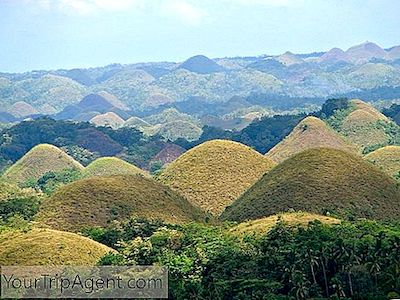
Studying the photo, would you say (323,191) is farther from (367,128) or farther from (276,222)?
(367,128)

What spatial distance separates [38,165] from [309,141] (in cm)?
4922

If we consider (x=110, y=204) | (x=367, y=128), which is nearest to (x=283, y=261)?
(x=110, y=204)

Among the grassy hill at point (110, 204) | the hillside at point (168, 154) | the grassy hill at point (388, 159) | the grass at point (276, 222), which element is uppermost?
the hillside at point (168, 154)

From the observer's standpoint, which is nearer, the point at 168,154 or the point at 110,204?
the point at 110,204

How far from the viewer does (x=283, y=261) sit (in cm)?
4506

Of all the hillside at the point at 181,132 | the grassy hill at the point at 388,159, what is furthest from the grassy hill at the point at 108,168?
the hillside at the point at 181,132

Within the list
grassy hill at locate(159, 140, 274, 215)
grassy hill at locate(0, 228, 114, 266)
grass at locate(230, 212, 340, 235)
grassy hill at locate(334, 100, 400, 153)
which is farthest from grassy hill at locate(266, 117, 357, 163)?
grassy hill at locate(0, 228, 114, 266)

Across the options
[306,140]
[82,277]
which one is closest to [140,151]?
[306,140]

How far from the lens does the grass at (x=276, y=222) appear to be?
54.8 meters

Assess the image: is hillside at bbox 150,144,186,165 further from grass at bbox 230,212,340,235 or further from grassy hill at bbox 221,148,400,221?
grass at bbox 230,212,340,235

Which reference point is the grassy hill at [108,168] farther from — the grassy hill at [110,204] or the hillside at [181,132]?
the hillside at [181,132]

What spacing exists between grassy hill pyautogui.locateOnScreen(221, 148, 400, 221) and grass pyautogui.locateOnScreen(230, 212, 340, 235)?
704 cm

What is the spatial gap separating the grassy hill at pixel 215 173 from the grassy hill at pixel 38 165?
38573 millimetres

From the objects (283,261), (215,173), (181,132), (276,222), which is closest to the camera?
(283,261)
